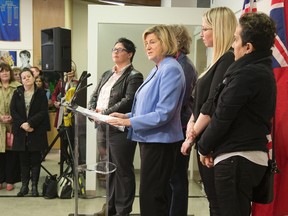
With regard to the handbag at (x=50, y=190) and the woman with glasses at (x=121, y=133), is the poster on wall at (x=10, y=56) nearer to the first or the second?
the handbag at (x=50, y=190)

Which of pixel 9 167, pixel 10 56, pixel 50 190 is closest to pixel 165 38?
pixel 50 190

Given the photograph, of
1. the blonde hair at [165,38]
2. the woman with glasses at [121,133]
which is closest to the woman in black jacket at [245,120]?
the blonde hair at [165,38]

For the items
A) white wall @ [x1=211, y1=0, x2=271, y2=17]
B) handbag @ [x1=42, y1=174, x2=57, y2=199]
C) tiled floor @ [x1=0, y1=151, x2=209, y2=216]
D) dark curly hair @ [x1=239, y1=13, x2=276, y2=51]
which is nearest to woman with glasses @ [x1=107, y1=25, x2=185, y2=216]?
dark curly hair @ [x1=239, y1=13, x2=276, y2=51]

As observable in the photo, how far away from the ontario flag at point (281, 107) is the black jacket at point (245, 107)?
48cm

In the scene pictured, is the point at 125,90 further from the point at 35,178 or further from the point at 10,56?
the point at 10,56

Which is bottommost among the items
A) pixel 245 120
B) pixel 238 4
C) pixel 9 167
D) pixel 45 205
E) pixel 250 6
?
pixel 45 205

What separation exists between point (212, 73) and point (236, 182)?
57 cm

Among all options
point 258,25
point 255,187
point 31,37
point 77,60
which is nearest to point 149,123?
point 255,187

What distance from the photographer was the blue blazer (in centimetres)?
211

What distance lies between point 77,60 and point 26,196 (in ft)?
16.0

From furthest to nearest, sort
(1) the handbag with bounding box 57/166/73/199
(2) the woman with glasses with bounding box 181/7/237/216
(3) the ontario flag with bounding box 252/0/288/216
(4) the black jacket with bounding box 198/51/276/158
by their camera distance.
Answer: (1) the handbag with bounding box 57/166/73/199 < (3) the ontario flag with bounding box 252/0/288/216 < (2) the woman with glasses with bounding box 181/7/237/216 < (4) the black jacket with bounding box 198/51/276/158

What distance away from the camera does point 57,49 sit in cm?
377

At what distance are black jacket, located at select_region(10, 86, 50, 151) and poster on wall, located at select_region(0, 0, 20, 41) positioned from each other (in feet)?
11.3

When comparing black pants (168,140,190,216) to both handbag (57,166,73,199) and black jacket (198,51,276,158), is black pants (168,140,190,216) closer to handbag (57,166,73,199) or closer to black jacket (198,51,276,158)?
black jacket (198,51,276,158)
